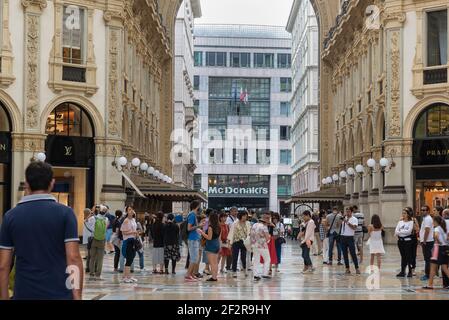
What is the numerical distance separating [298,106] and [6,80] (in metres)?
65.0

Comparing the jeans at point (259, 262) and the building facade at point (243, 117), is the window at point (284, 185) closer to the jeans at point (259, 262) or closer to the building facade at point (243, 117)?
the building facade at point (243, 117)

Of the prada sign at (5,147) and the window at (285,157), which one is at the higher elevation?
the window at (285,157)

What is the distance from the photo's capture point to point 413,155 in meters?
40.1

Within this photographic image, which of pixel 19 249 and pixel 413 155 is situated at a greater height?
pixel 413 155

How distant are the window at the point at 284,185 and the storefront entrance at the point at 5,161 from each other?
84.6 m

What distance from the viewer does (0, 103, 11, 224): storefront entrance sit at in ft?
122

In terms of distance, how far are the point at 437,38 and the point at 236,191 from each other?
82.4 m

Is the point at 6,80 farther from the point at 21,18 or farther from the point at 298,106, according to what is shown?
the point at 298,106

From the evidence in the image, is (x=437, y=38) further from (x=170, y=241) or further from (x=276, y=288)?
(x=276, y=288)

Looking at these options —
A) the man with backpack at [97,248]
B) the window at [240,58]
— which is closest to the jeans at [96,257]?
the man with backpack at [97,248]

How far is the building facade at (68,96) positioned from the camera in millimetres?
37344

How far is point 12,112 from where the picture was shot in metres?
37.3

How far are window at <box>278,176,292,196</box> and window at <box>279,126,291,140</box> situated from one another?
5.40 meters
